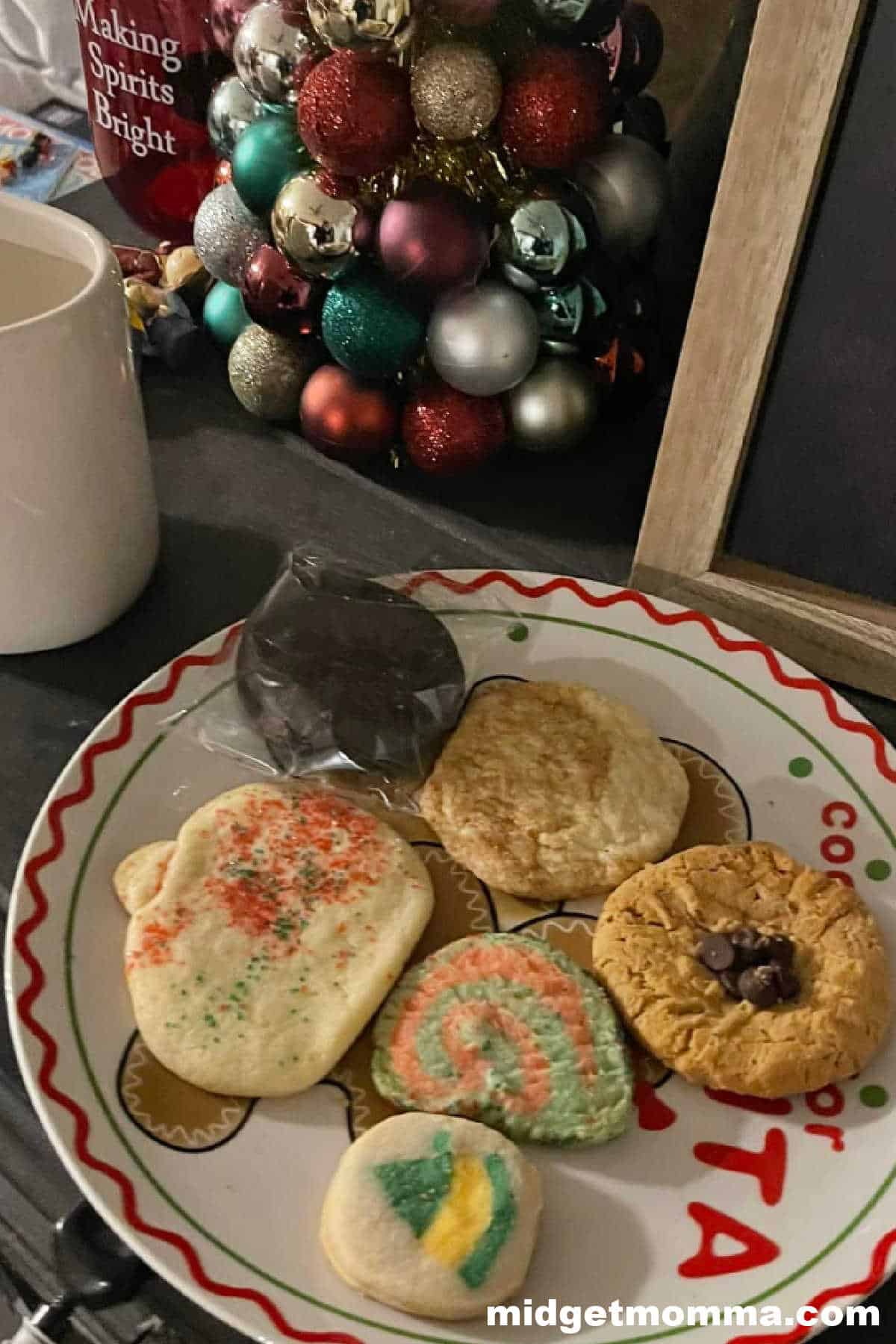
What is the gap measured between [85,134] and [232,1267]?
105cm

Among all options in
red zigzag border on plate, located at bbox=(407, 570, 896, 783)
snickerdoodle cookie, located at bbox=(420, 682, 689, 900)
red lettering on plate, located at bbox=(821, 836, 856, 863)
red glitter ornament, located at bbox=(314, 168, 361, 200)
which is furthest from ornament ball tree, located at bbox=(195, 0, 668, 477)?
red lettering on plate, located at bbox=(821, 836, 856, 863)

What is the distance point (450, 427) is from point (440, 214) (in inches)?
5.2

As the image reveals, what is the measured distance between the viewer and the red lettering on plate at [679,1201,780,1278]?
1.46 ft

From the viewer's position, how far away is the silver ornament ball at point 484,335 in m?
0.68

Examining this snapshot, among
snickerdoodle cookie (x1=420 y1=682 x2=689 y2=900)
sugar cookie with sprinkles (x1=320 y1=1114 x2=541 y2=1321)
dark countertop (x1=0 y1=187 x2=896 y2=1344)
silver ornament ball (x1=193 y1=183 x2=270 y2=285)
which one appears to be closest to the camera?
sugar cookie with sprinkles (x1=320 y1=1114 x2=541 y2=1321)

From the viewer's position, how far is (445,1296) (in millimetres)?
417

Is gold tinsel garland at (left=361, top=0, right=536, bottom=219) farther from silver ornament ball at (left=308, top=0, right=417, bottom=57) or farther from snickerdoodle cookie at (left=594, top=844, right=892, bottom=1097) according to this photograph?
snickerdoodle cookie at (left=594, top=844, right=892, bottom=1097)

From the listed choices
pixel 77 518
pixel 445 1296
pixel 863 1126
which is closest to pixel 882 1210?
pixel 863 1126

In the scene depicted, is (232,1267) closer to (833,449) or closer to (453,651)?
(453,651)

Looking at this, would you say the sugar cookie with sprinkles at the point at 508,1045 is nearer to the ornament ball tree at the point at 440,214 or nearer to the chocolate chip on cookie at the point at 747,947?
the chocolate chip on cookie at the point at 747,947

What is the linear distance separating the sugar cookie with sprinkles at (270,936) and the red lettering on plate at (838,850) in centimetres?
19

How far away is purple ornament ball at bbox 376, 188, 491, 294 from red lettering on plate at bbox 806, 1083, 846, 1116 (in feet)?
1.48

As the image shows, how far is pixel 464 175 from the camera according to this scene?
678 mm

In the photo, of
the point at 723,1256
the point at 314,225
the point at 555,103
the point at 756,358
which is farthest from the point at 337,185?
the point at 723,1256
